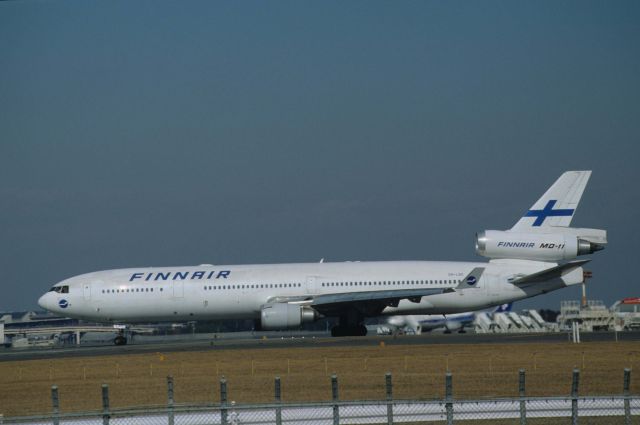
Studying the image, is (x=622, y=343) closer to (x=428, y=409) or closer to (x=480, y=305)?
(x=480, y=305)

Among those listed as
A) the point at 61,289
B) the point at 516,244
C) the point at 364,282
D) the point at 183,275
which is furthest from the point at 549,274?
the point at 61,289

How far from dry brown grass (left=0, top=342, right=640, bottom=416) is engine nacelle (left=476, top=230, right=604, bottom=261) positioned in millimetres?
11623

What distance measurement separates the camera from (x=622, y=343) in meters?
35.3

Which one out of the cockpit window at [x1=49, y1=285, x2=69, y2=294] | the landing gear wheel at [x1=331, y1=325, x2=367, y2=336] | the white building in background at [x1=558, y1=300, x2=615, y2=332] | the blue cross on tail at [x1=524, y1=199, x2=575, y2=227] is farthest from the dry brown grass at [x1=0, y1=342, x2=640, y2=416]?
the white building in background at [x1=558, y1=300, x2=615, y2=332]

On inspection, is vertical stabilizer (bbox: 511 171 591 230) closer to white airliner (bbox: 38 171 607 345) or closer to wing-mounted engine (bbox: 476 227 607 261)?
white airliner (bbox: 38 171 607 345)

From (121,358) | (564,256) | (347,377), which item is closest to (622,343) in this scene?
(564,256)

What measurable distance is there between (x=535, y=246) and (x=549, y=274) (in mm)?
1622

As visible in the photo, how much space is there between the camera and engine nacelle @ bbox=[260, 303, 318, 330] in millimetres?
44781

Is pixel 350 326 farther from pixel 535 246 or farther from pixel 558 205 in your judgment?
pixel 558 205

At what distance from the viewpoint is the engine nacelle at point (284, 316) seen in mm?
44781

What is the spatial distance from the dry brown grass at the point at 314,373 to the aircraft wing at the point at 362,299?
8474mm

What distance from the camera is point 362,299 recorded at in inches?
1786

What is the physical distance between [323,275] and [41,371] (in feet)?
62.1

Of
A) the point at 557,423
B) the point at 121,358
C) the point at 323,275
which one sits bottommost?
the point at 557,423
